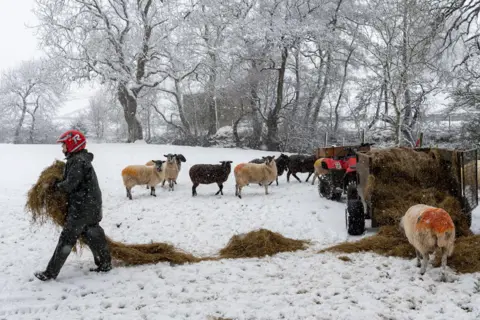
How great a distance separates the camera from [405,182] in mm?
7285

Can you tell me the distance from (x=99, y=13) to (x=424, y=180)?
79.8ft

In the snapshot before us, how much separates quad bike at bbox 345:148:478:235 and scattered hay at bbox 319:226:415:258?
1.93 ft

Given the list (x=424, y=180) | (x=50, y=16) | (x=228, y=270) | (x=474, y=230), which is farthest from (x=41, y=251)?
(x=50, y=16)

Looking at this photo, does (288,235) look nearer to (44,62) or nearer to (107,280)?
(107,280)

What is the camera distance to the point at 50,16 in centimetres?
2470

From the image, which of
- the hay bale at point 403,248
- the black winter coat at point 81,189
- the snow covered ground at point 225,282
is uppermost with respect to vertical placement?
the black winter coat at point 81,189

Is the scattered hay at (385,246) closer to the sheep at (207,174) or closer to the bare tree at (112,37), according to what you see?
the sheep at (207,174)

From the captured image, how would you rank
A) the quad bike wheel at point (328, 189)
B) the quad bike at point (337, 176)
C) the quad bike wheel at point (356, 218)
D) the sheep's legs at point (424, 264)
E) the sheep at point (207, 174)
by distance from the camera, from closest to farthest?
the sheep's legs at point (424, 264) < the quad bike wheel at point (356, 218) < the quad bike at point (337, 176) < the quad bike wheel at point (328, 189) < the sheep at point (207, 174)

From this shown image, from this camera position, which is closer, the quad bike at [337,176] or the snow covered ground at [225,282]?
the snow covered ground at [225,282]

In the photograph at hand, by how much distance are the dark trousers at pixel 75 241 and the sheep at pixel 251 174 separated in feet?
21.4

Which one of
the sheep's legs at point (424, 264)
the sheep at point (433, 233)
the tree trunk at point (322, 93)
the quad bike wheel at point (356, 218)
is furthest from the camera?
the tree trunk at point (322, 93)

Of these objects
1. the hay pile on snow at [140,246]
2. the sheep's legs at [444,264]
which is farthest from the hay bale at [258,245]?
the sheep's legs at [444,264]

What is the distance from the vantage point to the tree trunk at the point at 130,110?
87.3ft

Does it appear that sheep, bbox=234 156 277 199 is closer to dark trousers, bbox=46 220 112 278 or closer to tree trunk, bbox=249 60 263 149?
dark trousers, bbox=46 220 112 278
